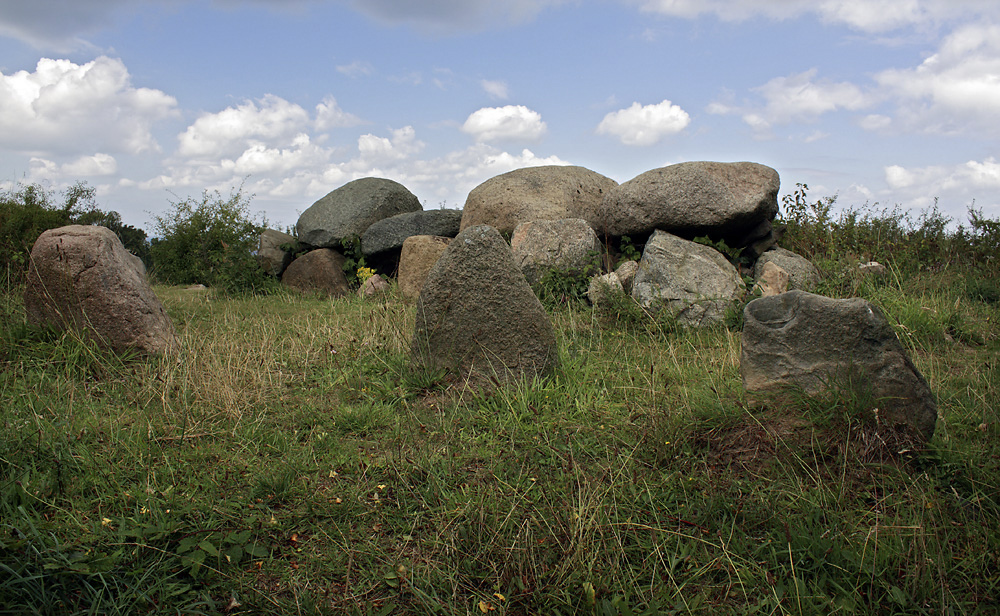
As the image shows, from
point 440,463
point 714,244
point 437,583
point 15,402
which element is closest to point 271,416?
point 440,463

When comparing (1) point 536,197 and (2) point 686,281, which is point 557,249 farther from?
(1) point 536,197

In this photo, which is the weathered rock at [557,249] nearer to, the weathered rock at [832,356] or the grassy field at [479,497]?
the grassy field at [479,497]

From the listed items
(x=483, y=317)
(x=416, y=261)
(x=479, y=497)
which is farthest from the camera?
(x=416, y=261)

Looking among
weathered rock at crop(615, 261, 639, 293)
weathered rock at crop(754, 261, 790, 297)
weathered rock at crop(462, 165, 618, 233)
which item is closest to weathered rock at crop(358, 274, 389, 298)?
weathered rock at crop(462, 165, 618, 233)

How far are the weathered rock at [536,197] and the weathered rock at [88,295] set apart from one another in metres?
5.04

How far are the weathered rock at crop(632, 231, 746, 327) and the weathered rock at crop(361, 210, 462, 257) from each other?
12.6 ft

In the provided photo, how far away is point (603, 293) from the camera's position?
731cm

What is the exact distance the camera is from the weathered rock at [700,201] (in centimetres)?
807

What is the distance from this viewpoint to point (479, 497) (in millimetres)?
3229

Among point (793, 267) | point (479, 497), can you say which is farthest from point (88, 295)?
point (793, 267)

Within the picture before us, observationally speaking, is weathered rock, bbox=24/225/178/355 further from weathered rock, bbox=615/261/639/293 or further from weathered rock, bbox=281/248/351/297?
weathered rock, bbox=615/261/639/293

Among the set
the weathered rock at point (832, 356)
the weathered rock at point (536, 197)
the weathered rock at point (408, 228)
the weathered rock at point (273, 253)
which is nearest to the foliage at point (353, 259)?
the weathered rock at point (408, 228)

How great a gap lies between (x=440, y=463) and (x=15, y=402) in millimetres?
3250

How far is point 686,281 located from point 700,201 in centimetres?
132
